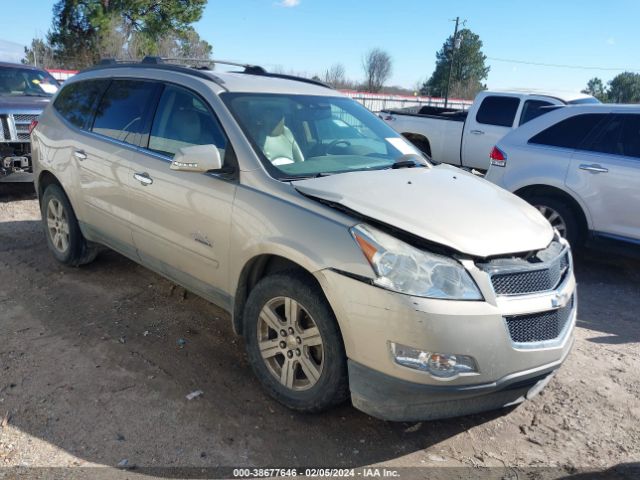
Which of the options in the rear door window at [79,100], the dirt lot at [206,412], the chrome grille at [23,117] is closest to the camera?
the dirt lot at [206,412]

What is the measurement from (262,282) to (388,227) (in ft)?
2.76

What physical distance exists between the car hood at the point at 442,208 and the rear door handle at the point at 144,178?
1319mm

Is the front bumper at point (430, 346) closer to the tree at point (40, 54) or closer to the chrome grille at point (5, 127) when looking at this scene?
the chrome grille at point (5, 127)

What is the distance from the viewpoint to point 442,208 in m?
3.07

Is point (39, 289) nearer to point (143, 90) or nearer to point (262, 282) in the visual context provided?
point (143, 90)

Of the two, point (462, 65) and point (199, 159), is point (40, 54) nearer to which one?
point (199, 159)

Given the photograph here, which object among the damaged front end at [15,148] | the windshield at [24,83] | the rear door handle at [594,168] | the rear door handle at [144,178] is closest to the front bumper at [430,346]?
the rear door handle at [144,178]

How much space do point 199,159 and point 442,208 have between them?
147cm

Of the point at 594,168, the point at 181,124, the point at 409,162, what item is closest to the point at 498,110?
the point at 594,168

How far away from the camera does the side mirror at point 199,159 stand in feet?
11.0

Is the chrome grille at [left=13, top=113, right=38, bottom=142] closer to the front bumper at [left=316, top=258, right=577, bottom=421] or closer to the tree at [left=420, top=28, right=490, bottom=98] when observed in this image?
the front bumper at [left=316, top=258, right=577, bottom=421]

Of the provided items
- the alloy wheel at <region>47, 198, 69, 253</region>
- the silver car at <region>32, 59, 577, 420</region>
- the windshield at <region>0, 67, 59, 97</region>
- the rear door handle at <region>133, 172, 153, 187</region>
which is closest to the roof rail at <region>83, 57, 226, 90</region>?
the silver car at <region>32, 59, 577, 420</region>

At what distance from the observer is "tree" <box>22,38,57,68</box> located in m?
34.8

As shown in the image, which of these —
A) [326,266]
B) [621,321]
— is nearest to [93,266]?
[326,266]
